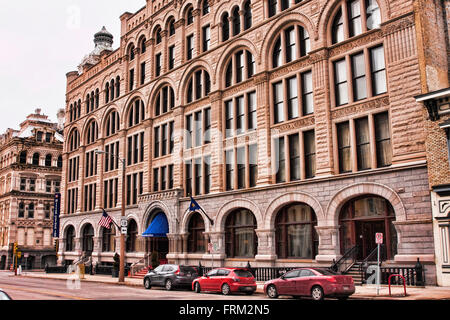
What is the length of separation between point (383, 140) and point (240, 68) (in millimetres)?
13561

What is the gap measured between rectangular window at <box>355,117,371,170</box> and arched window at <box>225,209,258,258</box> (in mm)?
9206

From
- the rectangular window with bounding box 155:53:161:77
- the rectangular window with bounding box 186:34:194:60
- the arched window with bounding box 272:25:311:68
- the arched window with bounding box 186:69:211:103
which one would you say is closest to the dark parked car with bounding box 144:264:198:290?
the arched window with bounding box 272:25:311:68

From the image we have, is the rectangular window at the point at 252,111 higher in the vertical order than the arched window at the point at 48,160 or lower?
lower

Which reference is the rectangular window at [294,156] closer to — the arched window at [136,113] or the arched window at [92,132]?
the arched window at [136,113]

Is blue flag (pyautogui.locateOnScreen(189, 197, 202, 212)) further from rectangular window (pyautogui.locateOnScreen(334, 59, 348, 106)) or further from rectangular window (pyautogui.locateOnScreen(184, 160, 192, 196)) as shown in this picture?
rectangular window (pyautogui.locateOnScreen(334, 59, 348, 106))

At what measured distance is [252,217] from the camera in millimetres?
31141

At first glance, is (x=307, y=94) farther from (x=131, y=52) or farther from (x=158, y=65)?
(x=131, y=52)

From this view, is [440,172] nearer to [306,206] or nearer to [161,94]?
[306,206]

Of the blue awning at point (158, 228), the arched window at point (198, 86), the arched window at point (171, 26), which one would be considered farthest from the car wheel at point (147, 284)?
the arched window at point (171, 26)

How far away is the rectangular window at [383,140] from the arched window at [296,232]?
5495 mm

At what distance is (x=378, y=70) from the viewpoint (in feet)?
81.4

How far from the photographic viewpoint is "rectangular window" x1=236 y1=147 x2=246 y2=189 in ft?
106

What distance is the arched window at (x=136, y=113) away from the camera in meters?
44.7

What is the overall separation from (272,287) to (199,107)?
66.5ft
